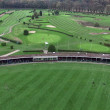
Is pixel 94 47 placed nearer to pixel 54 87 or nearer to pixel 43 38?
pixel 43 38

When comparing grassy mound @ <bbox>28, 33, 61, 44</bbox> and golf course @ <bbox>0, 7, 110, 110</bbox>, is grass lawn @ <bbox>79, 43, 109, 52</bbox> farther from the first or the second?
grassy mound @ <bbox>28, 33, 61, 44</bbox>

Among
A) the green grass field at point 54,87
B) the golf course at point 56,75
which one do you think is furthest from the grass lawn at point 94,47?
the green grass field at point 54,87

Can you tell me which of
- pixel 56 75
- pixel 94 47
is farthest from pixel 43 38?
pixel 56 75

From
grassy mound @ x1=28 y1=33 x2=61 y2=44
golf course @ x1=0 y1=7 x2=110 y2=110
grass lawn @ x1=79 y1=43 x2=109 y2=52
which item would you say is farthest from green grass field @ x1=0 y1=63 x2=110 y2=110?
grassy mound @ x1=28 y1=33 x2=61 y2=44

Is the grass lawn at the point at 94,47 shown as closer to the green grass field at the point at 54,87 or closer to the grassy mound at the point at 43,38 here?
the green grass field at the point at 54,87

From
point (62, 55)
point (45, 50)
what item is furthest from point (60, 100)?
point (45, 50)

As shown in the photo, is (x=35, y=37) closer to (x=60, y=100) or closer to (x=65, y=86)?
(x=65, y=86)
